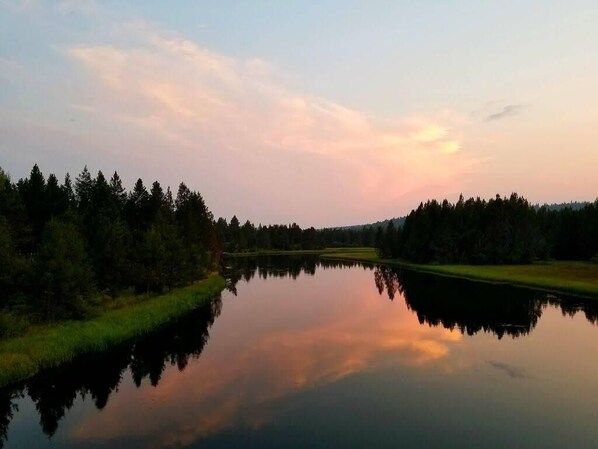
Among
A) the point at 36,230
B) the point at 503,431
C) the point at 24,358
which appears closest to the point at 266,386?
the point at 503,431

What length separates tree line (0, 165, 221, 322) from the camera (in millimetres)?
37906

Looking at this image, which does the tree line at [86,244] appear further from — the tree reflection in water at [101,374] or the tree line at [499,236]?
the tree line at [499,236]

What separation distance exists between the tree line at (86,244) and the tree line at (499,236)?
6115 centimetres

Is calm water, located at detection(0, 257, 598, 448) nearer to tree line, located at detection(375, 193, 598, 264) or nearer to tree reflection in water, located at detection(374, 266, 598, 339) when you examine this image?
tree reflection in water, located at detection(374, 266, 598, 339)

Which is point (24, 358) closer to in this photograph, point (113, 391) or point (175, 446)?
point (113, 391)

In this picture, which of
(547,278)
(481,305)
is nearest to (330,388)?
(481,305)

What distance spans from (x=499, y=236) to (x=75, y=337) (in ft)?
365

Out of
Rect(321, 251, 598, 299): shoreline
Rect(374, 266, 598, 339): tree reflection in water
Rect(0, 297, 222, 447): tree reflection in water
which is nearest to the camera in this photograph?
Rect(0, 297, 222, 447): tree reflection in water

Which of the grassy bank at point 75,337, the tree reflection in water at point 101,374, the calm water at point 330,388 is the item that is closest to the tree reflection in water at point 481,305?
the calm water at point 330,388

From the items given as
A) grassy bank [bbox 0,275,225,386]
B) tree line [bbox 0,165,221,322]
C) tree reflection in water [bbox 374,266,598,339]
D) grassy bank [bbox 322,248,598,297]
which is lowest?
tree reflection in water [bbox 374,266,598,339]

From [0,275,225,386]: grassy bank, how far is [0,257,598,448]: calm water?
123cm

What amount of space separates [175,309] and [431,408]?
121ft

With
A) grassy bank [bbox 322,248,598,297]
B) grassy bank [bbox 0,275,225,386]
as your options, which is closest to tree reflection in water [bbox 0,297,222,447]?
grassy bank [bbox 0,275,225,386]

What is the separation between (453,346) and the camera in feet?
129
